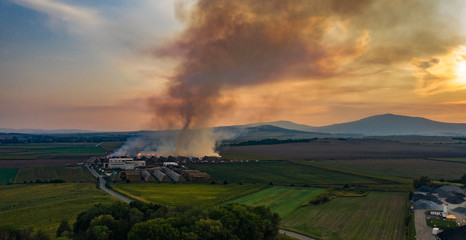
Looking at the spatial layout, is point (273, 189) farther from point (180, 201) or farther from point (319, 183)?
point (180, 201)

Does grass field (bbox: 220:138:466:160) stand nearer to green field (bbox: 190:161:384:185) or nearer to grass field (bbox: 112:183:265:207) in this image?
green field (bbox: 190:161:384:185)

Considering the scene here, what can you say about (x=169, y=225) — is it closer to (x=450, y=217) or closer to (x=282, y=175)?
(x=450, y=217)

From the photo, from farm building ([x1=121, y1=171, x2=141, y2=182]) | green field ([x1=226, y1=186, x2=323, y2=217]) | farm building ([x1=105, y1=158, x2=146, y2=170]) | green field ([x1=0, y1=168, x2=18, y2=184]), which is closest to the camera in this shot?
green field ([x1=226, y1=186, x2=323, y2=217])

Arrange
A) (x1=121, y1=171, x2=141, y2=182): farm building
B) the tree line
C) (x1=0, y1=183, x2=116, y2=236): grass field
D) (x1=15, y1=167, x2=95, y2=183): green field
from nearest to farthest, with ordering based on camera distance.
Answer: the tree line < (x1=0, y1=183, x2=116, y2=236): grass field < (x1=121, y1=171, x2=141, y2=182): farm building < (x1=15, y1=167, x2=95, y2=183): green field

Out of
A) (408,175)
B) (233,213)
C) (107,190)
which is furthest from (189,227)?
(408,175)

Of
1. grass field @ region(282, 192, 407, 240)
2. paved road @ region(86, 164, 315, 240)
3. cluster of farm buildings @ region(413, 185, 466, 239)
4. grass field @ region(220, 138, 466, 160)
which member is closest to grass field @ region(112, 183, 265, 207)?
paved road @ region(86, 164, 315, 240)

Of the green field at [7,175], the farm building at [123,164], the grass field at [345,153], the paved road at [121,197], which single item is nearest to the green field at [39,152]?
the green field at [7,175]

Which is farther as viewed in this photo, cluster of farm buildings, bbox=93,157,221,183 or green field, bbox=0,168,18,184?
cluster of farm buildings, bbox=93,157,221,183
